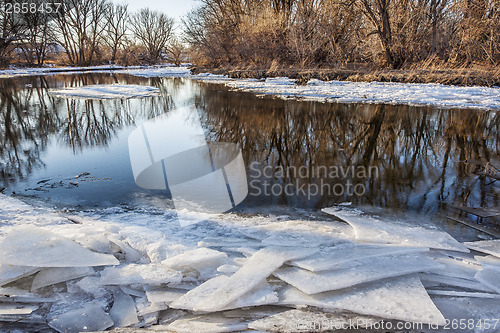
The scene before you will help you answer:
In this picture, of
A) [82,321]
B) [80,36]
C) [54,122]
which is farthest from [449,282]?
[80,36]

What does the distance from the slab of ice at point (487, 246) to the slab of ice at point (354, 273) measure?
0.61 meters

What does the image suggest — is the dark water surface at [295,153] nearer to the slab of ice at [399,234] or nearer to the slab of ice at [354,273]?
the slab of ice at [399,234]

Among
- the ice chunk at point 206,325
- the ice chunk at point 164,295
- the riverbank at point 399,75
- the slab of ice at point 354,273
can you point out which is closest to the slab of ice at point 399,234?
the slab of ice at point 354,273

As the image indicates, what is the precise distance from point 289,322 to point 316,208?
184 cm

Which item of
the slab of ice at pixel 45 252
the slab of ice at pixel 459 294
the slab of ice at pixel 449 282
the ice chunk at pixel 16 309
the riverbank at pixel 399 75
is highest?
the riverbank at pixel 399 75

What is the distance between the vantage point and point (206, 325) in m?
1.81

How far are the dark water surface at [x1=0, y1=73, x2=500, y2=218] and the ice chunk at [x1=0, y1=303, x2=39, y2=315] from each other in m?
1.66

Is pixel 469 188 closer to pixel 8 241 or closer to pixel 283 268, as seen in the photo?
pixel 283 268

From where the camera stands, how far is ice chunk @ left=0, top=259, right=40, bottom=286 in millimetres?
2102

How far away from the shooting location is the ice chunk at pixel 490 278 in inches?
83.1

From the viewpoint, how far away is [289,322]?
1.84 metres

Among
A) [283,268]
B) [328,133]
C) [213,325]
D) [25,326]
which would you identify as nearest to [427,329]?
[283,268]

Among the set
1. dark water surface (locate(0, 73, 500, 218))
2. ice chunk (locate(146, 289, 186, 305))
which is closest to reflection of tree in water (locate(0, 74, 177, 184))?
dark water surface (locate(0, 73, 500, 218))

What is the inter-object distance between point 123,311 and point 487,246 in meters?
2.78
